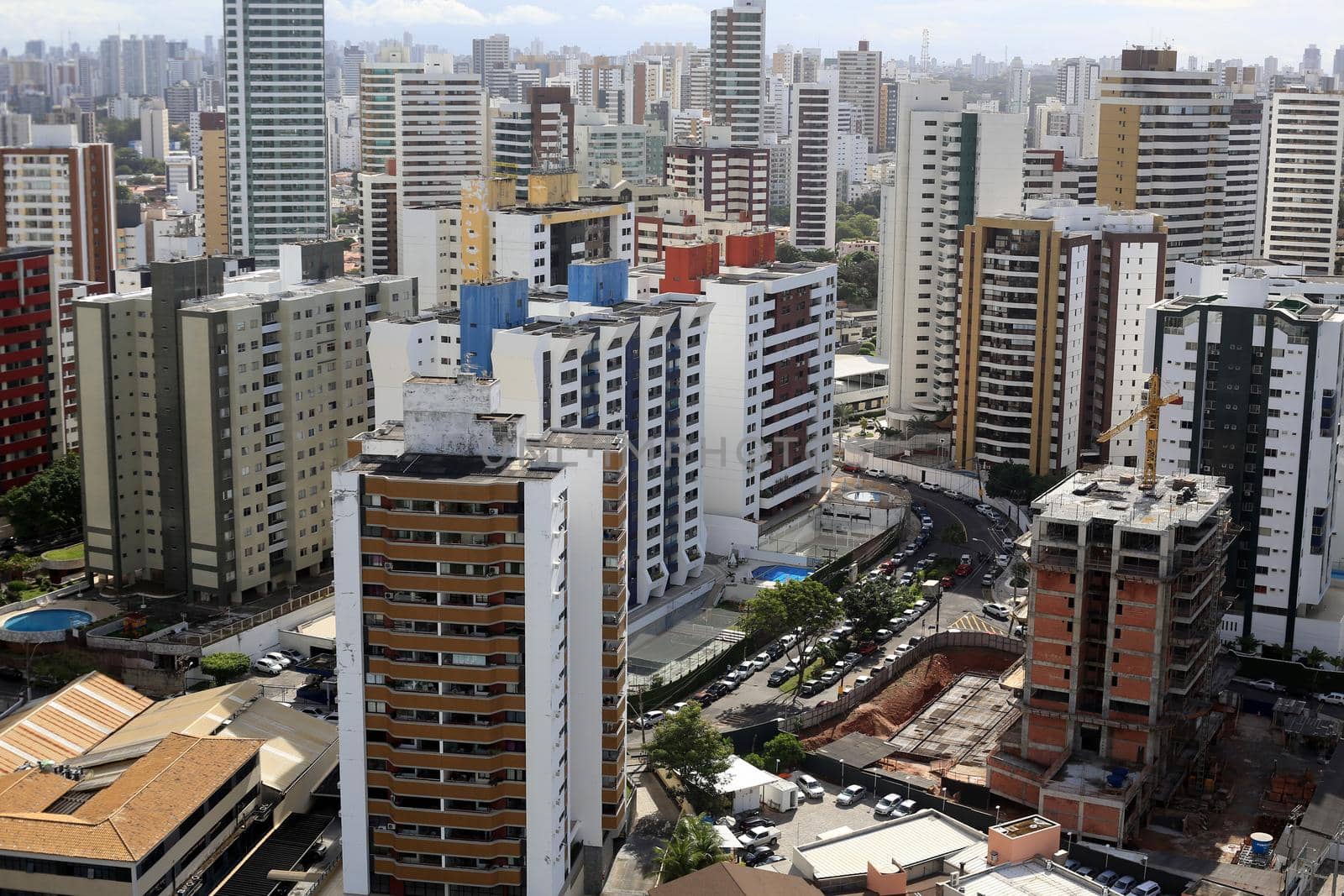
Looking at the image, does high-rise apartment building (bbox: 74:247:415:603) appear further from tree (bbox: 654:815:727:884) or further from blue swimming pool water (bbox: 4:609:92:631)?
tree (bbox: 654:815:727:884)

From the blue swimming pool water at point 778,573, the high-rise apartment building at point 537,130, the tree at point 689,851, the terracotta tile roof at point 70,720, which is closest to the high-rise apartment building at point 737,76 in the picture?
the high-rise apartment building at point 537,130

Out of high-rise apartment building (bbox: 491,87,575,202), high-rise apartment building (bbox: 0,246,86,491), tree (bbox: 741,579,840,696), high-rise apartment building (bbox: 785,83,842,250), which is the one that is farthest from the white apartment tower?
tree (bbox: 741,579,840,696)

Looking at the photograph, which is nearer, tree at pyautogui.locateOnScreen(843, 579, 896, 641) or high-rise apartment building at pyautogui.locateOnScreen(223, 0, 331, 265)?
tree at pyautogui.locateOnScreen(843, 579, 896, 641)

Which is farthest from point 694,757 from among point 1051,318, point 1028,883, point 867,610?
point 1051,318

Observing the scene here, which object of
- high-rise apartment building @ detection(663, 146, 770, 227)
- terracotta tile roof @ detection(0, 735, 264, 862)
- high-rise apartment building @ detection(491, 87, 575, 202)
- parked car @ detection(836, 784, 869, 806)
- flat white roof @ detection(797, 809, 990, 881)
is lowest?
parked car @ detection(836, 784, 869, 806)

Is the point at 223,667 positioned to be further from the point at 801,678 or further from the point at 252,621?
the point at 801,678

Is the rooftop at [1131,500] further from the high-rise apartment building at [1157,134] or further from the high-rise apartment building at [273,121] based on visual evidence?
the high-rise apartment building at [273,121]
